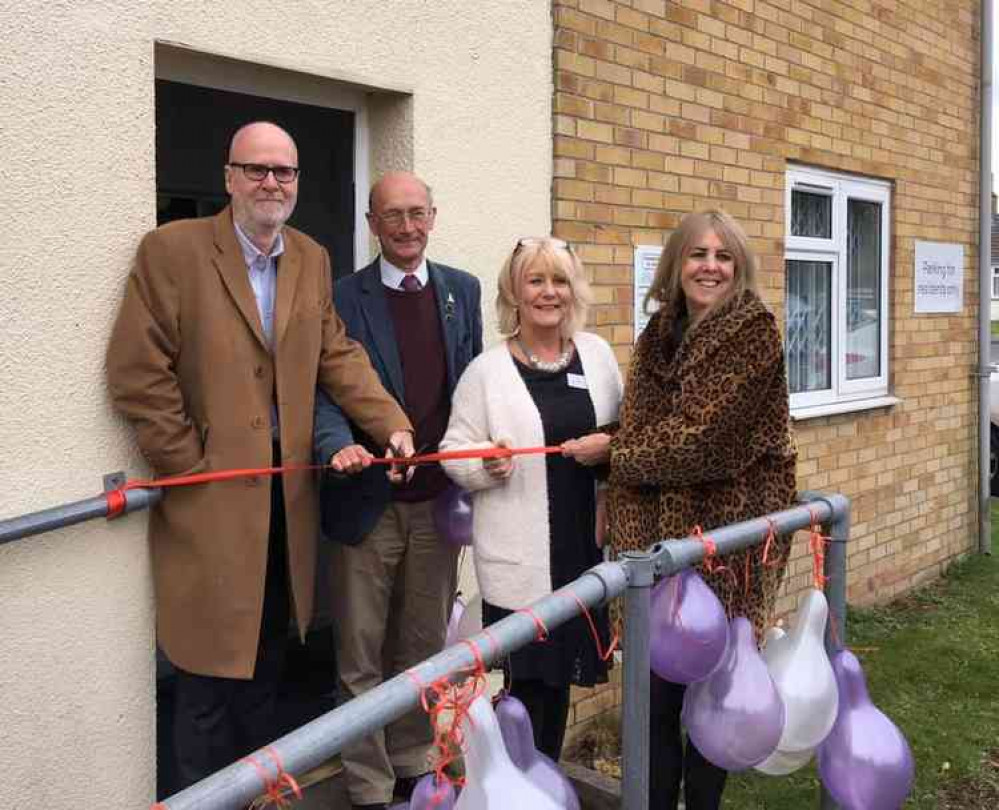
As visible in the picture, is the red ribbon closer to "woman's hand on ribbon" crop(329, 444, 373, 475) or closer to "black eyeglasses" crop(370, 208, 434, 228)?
"woman's hand on ribbon" crop(329, 444, 373, 475)

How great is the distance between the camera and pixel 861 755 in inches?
100.0

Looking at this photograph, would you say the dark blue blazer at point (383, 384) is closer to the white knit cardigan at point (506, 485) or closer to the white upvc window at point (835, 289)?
the white knit cardigan at point (506, 485)

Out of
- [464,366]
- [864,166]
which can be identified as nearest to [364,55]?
[464,366]

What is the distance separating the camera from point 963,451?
770 cm

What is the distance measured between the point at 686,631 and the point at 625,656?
0.14 metres

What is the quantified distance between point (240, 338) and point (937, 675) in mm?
4092

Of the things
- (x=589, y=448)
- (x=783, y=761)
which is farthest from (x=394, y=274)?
(x=783, y=761)

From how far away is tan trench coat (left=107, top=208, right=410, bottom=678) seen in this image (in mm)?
2723

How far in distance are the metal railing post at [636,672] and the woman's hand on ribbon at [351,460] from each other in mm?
775

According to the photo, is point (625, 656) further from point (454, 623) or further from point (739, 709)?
point (454, 623)

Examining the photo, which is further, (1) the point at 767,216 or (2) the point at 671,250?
(1) the point at 767,216

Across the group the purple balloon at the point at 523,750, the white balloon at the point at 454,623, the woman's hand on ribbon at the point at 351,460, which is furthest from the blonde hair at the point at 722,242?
the purple balloon at the point at 523,750

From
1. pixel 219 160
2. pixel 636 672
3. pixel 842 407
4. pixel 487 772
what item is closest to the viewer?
pixel 487 772

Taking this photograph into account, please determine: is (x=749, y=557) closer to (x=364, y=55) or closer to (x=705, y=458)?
(x=705, y=458)
